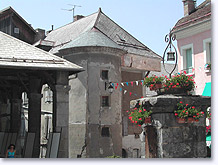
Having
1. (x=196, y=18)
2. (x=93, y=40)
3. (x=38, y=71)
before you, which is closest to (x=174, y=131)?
(x=38, y=71)

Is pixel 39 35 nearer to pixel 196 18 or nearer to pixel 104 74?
pixel 104 74

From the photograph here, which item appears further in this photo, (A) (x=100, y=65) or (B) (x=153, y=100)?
(A) (x=100, y=65)

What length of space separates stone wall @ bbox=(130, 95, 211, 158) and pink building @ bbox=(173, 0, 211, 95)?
17.7 feet

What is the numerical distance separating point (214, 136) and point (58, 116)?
14.6ft

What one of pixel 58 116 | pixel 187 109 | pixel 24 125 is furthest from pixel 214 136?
pixel 24 125

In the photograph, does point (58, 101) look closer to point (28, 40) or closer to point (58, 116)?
point (58, 116)

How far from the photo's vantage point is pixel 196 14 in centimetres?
1258

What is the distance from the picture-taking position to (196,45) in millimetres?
12203

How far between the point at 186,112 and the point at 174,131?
1.39ft

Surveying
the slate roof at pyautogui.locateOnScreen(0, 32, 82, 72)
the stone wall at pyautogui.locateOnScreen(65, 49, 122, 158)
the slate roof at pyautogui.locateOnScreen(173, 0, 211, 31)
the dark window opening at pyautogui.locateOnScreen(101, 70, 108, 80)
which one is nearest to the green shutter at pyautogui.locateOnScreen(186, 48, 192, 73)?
the slate roof at pyautogui.locateOnScreen(173, 0, 211, 31)

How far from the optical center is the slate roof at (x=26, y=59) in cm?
756

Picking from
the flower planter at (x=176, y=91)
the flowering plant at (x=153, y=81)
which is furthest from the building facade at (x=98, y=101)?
the flower planter at (x=176, y=91)

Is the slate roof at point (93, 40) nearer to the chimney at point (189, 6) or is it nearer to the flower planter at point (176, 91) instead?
the chimney at point (189, 6)

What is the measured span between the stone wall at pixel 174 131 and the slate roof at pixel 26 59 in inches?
105
